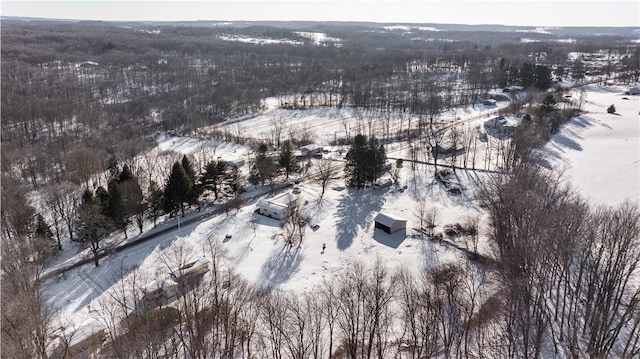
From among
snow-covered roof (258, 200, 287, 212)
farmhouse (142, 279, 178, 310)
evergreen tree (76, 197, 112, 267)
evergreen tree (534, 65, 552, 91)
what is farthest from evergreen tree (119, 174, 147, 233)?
evergreen tree (534, 65, 552, 91)

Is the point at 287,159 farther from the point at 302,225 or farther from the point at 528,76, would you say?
the point at 528,76

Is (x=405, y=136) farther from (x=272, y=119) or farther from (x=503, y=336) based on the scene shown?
(x=503, y=336)

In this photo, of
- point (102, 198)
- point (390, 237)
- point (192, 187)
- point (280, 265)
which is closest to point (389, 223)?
point (390, 237)

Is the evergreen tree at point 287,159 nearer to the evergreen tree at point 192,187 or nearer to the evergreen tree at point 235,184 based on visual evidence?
the evergreen tree at point 235,184

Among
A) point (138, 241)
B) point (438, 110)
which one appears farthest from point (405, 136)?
point (138, 241)

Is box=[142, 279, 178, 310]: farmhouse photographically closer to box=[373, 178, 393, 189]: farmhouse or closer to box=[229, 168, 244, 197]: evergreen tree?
box=[229, 168, 244, 197]: evergreen tree

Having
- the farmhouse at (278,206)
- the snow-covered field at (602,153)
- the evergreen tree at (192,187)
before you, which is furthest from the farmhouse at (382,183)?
the snow-covered field at (602,153)
